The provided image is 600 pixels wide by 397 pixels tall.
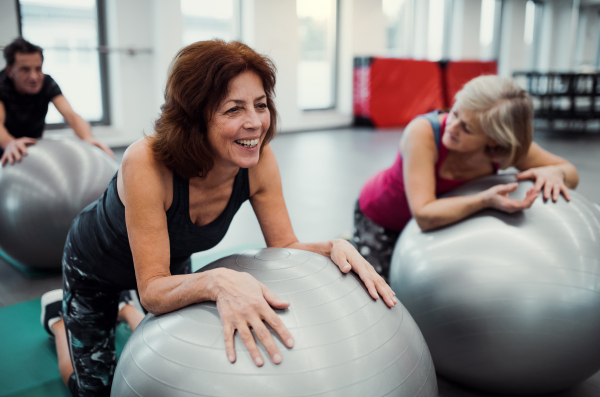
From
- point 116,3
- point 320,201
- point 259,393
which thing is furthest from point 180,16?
point 259,393

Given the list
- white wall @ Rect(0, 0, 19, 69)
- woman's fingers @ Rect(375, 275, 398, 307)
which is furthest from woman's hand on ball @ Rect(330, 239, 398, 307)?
white wall @ Rect(0, 0, 19, 69)

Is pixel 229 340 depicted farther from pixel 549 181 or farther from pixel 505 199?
pixel 549 181

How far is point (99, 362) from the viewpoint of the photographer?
4.71 ft

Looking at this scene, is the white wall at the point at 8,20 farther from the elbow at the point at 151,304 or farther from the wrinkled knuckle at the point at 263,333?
the wrinkled knuckle at the point at 263,333

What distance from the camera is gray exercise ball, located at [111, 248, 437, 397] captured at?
2.69ft

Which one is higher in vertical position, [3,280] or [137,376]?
[137,376]

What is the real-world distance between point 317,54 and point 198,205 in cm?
755

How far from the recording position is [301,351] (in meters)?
0.84

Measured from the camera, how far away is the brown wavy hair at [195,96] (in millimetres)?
1020

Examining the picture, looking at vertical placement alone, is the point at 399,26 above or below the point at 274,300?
above

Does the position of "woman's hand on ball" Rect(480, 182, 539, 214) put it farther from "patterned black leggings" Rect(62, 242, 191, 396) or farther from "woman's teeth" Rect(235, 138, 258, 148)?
"patterned black leggings" Rect(62, 242, 191, 396)

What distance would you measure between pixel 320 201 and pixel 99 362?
2.47 meters

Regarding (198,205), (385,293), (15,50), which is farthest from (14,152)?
(385,293)

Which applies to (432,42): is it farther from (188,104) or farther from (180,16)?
(188,104)
